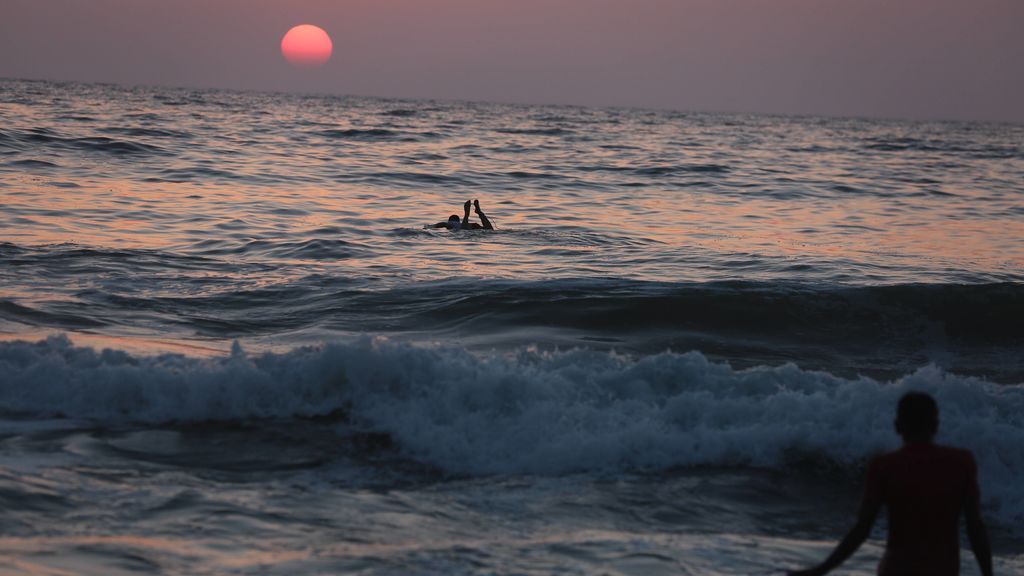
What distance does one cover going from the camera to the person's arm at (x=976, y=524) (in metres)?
4.20

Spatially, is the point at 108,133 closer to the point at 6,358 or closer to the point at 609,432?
the point at 6,358

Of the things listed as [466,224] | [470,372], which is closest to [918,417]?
[470,372]

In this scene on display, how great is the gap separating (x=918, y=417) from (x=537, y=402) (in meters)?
4.83

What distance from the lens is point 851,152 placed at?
1811 inches

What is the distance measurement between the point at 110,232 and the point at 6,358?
8.38m

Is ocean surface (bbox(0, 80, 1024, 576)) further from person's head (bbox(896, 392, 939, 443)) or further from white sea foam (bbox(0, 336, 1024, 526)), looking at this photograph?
person's head (bbox(896, 392, 939, 443))

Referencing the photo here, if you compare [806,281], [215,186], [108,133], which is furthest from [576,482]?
[108,133]

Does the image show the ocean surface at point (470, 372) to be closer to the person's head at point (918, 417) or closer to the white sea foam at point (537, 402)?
the white sea foam at point (537, 402)

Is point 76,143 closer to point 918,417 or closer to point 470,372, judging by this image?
point 470,372

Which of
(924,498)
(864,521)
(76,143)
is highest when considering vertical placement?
(76,143)

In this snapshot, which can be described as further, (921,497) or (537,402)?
(537,402)

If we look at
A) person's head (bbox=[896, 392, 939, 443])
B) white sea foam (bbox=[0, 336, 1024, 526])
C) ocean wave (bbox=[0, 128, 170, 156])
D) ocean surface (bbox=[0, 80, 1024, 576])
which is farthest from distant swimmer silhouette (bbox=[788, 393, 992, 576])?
ocean wave (bbox=[0, 128, 170, 156])

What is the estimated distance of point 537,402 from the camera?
8.72m

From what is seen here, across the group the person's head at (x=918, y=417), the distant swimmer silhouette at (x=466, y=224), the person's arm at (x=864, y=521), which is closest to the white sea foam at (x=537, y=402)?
the person's arm at (x=864, y=521)
